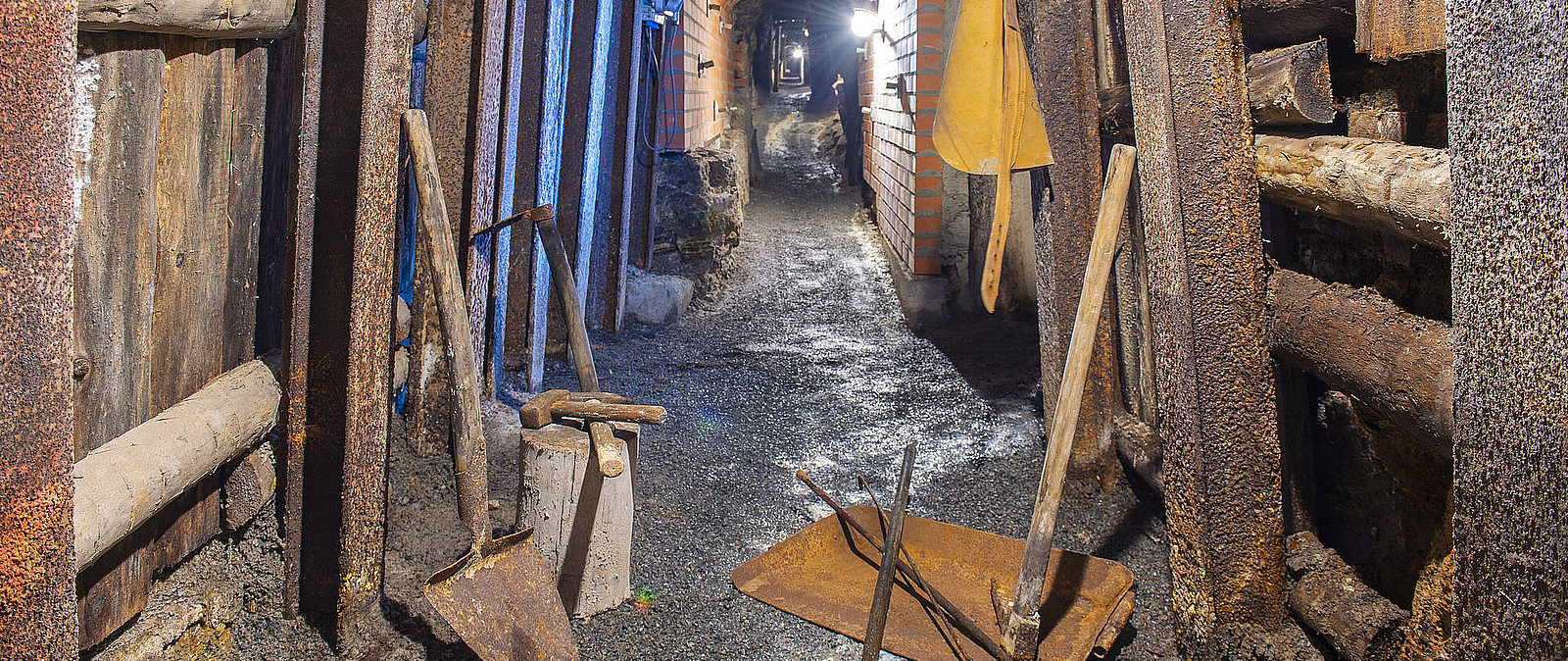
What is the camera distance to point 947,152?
2756 mm

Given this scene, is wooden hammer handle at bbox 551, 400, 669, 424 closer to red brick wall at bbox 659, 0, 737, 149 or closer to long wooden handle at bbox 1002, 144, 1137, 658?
long wooden handle at bbox 1002, 144, 1137, 658

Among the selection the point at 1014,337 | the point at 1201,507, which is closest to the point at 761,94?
the point at 1014,337

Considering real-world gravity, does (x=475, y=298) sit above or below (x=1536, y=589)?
above

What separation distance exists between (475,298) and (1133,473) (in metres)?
2.32

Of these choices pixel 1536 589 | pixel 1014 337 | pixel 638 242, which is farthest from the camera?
pixel 638 242

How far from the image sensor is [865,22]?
805 cm

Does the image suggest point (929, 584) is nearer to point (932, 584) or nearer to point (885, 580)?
point (932, 584)

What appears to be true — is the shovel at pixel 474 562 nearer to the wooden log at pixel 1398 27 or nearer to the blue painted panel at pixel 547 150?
the blue painted panel at pixel 547 150

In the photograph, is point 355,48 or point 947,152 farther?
point 947,152

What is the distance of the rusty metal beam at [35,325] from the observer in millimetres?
1154

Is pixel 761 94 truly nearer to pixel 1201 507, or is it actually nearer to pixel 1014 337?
pixel 1014 337

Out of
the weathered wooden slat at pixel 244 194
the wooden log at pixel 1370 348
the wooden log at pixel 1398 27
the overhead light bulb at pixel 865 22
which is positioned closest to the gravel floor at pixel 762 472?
the weathered wooden slat at pixel 244 194

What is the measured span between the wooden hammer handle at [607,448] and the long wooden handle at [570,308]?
14.5 inches

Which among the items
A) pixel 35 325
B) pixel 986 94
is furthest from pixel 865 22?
pixel 35 325
